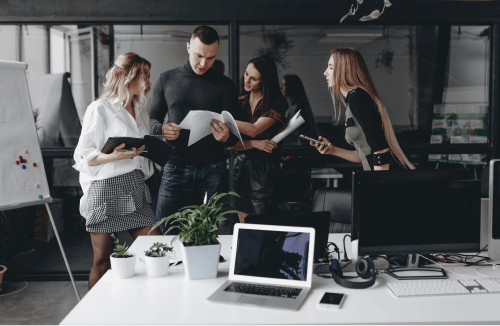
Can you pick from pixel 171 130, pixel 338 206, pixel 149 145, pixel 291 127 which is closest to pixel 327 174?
pixel 291 127

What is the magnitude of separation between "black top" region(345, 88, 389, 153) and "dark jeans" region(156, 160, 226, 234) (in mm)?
1028

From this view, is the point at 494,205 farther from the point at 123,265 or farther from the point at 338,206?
the point at 123,265

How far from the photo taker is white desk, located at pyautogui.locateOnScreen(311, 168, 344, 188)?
349 centimetres

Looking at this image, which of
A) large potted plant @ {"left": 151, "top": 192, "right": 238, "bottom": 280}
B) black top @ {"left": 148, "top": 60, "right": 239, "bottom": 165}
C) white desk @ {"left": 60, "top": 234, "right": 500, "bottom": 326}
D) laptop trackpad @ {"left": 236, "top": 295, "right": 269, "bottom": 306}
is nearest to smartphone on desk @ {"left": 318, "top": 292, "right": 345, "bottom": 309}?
white desk @ {"left": 60, "top": 234, "right": 500, "bottom": 326}

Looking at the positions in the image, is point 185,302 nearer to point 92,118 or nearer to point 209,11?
point 92,118

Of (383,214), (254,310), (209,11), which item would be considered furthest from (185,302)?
(209,11)

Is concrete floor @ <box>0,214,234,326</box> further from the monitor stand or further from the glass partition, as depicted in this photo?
the monitor stand

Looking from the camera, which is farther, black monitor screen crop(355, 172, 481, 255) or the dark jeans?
the dark jeans

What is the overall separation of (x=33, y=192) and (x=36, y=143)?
329 millimetres

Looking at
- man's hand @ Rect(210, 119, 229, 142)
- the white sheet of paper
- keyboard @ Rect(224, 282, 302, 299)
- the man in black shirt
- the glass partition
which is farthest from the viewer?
the glass partition

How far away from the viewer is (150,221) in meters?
2.54

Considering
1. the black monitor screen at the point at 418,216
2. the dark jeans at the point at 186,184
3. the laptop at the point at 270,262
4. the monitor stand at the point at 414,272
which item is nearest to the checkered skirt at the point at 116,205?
the dark jeans at the point at 186,184

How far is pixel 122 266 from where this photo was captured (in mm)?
1502

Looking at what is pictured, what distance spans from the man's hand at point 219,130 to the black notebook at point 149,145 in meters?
0.31
